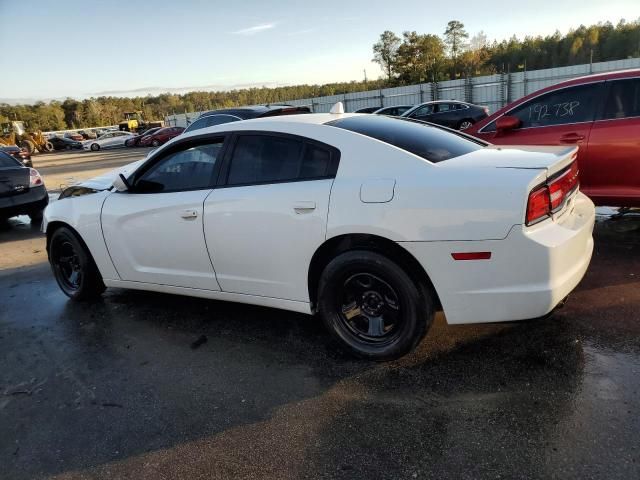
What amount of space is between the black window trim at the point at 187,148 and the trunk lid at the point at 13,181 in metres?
Answer: 6.02

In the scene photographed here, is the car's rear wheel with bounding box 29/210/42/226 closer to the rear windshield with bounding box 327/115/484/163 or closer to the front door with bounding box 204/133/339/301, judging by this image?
the front door with bounding box 204/133/339/301

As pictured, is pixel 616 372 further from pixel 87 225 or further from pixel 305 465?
pixel 87 225

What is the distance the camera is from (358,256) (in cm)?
302

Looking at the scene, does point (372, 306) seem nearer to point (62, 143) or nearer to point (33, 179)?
point (33, 179)

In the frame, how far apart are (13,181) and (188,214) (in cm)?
690

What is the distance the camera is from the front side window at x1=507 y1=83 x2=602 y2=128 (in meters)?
5.18

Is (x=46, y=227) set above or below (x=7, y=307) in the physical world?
above

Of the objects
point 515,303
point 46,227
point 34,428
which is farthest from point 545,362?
point 46,227

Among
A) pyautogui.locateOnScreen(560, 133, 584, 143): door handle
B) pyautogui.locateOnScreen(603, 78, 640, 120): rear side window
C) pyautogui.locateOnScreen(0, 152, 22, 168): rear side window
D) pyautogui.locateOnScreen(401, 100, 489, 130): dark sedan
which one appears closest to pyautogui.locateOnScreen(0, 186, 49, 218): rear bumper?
pyautogui.locateOnScreen(0, 152, 22, 168): rear side window

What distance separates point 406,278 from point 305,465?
1.15m

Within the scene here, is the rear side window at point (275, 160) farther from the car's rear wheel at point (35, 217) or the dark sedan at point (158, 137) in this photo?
the dark sedan at point (158, 137)

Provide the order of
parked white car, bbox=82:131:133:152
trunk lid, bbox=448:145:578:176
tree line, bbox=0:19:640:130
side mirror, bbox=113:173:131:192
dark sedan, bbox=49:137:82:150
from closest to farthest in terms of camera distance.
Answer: trunk lid, bbox=448:145:578:176 < side mirror, bbox=113:173:131:192 < parked white car, bbox=82:131:133:152 < dark sedan, bbox=49:137:82:150 < tree line, bbox=0:19:640:130

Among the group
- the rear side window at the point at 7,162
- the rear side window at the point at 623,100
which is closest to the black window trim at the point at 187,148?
the rear side window at the point at 623,100

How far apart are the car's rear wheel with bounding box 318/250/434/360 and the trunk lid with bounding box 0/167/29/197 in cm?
787
